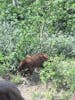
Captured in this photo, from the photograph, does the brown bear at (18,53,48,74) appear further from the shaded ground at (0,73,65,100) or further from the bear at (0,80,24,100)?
the bear at (0,80,24,100)

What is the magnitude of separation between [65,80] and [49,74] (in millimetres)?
334

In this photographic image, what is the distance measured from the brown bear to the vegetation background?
0.24m

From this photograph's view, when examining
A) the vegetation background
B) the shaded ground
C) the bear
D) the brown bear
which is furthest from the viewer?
the brown bear

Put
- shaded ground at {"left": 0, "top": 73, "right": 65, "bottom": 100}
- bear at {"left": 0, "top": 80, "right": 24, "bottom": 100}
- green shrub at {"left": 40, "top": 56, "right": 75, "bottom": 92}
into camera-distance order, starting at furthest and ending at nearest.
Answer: green shrub at {"left": 40, "top": 56, "right": 75, "bottom": 92}, shaded ground at {"left": 0, "top": 73, "right": 65, "bottom": 100}, bear at {"left": 0, "top": 80, "right": 24, "bottom": 100}

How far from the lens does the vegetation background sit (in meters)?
6.56

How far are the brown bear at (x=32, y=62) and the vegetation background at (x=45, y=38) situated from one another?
239 millimetres

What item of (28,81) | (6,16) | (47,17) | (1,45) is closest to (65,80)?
(28,81)

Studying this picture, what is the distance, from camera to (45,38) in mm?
8422

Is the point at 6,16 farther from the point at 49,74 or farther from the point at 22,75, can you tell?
the point at 49,74

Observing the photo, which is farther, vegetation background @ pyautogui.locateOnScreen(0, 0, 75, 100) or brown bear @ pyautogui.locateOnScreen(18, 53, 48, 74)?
brown bear @ pyautogui.locateOnScreen(18, 53, 48, 74)

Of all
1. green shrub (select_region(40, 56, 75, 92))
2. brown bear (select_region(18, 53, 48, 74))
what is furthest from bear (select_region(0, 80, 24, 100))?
brown bear (select_region(18, 53, 48, 74))

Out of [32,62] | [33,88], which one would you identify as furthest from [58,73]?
[32,62]

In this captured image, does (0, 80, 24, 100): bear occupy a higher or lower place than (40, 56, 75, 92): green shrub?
higher

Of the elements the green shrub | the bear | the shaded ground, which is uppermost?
the bear
